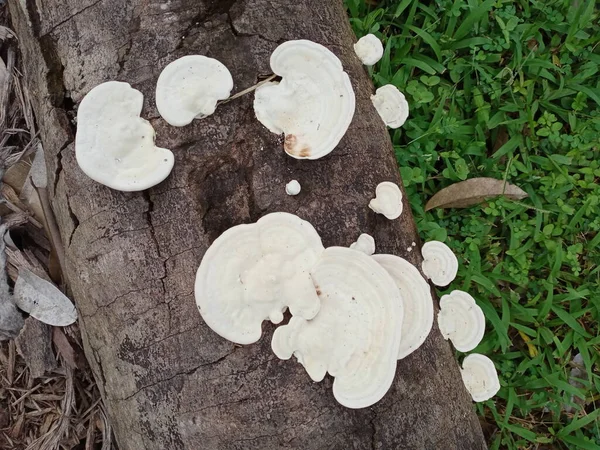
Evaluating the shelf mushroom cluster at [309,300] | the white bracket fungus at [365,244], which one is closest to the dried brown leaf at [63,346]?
the shelf mushroom cluster at [309,300]

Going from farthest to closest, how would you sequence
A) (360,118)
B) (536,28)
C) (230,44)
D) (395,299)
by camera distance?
(536,28), (360,118), (230,44), (395,299)

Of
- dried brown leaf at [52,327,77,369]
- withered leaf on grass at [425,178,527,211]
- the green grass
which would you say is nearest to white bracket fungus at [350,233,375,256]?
the green grass

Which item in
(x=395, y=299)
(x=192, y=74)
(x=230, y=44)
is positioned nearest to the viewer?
(x=395, y=299)

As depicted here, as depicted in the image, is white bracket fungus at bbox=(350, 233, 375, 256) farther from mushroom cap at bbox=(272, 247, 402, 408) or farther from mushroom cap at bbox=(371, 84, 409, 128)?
mushroom cap at bbox=(371, 84, 409, 128)

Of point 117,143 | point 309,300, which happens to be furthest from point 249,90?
point 309,300

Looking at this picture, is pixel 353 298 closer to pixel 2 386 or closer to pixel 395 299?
pixel 395 299

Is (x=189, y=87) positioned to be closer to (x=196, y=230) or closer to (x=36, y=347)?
(x=196, y=230)

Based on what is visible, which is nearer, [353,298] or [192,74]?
[353,298]

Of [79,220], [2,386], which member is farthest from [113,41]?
[2,386]
